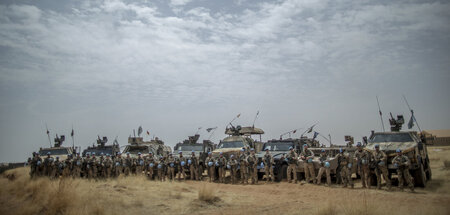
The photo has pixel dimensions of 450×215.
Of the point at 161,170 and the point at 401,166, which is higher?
the point at 161,170

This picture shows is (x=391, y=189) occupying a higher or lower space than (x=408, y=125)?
lower

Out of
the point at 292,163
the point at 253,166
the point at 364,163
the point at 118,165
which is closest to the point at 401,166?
the point at 364,163

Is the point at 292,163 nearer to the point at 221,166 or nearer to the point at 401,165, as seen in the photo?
the point at 221,166

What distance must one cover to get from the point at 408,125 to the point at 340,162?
5076 mm

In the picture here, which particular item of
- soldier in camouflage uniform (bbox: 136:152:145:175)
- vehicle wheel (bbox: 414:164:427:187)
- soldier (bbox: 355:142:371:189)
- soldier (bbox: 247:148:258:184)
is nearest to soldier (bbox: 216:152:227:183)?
soldier (bbox: 247:148:258:184)

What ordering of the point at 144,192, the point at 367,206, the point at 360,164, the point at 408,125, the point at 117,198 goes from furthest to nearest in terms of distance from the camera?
the point at 408,125 → the point at 360,164 → the point at 144,192 → the point at 117,198 → the point at 367,206

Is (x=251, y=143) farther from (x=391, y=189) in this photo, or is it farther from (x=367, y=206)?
(x=367, y=206)

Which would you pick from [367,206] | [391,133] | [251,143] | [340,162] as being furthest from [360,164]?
[251,143]

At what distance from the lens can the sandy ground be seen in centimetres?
688

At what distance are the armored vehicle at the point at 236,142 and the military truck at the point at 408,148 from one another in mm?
5988

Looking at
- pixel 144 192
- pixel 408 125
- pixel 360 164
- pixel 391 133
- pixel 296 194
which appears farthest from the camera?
pixel 408 125

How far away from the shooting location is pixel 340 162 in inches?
474

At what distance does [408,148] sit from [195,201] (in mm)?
7518

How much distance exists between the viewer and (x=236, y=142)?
16234 millimetres
